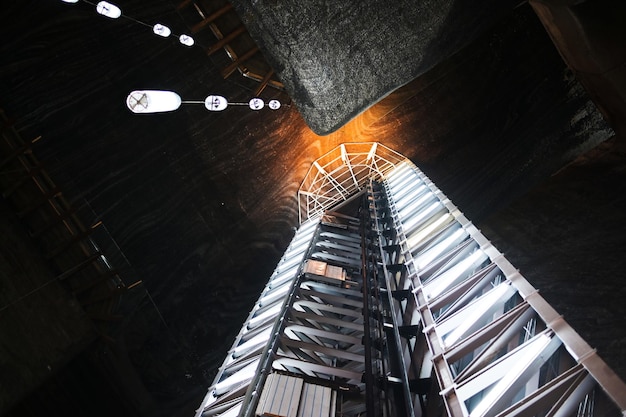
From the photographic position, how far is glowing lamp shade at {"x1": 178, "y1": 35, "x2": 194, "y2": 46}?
345 inches

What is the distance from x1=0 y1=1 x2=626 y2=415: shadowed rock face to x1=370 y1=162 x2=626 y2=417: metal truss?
3.16 metres

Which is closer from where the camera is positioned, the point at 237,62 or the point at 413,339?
the point at 413,339

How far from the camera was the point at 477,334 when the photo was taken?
15.5 ft

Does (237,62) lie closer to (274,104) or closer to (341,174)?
(274,104)

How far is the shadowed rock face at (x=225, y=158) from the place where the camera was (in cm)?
840

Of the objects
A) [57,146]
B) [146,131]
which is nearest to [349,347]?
[146,131]

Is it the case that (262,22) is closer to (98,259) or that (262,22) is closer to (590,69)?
(98,259)

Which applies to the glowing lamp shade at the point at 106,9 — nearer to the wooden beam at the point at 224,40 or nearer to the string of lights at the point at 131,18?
the string of lights at the point at 131,18

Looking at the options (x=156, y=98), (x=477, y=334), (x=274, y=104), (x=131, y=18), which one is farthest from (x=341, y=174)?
(x=477, y=334)

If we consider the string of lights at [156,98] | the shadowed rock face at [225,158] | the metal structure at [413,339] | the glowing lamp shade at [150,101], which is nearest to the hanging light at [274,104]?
the shadowed rock face at [225,158]

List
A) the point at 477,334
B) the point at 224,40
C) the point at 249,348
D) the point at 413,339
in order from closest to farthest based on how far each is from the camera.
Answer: the point at 477,334 < the point at 413,339 < the point at 249,348 < the point at 224,40

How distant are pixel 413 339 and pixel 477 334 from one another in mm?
1970

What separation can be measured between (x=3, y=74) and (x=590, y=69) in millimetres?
12977

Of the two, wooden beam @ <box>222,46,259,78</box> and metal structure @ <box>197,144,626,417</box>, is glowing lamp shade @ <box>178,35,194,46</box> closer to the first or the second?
wooden beam @ <box>222,46,259,78</box>
